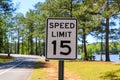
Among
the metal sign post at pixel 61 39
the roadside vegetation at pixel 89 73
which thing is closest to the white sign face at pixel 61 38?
the metal sign post at pixel 61 39

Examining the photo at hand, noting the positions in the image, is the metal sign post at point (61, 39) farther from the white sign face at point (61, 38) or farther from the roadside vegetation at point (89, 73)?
the roadside vegetation at point (89, 73)

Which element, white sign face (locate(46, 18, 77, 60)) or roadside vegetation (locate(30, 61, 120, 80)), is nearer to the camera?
white sign face (locate(46, 18, 77, 60))

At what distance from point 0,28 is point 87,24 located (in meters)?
34.1

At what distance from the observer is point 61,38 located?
17.3 feet

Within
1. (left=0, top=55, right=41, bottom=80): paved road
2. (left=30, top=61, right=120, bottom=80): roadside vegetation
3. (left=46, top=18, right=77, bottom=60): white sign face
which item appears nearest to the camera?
(left=46, top=18, right=77, bottom=60): white sign face

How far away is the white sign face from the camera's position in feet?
17.0

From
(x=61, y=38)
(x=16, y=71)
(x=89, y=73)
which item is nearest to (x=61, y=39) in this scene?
(x=61, y=38)

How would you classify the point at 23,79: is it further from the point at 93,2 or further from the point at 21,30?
the point at 21,30

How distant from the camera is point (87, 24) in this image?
169 feet

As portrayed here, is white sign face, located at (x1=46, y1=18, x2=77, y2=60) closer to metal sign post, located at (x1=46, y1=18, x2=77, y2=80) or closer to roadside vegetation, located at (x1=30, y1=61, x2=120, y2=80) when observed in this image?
metal sign post, located at (x1=46, y1=18, x2=77, y2=80)

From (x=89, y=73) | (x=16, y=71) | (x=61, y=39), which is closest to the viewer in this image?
(x=61, y=39)

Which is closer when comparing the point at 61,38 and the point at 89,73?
the point at 61,38

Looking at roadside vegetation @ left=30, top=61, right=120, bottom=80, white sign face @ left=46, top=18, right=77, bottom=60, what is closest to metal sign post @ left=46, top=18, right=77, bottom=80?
white sign face @ left=46, top=18, right=77, bottom=60

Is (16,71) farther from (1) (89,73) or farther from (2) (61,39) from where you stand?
(2) (61,39)
